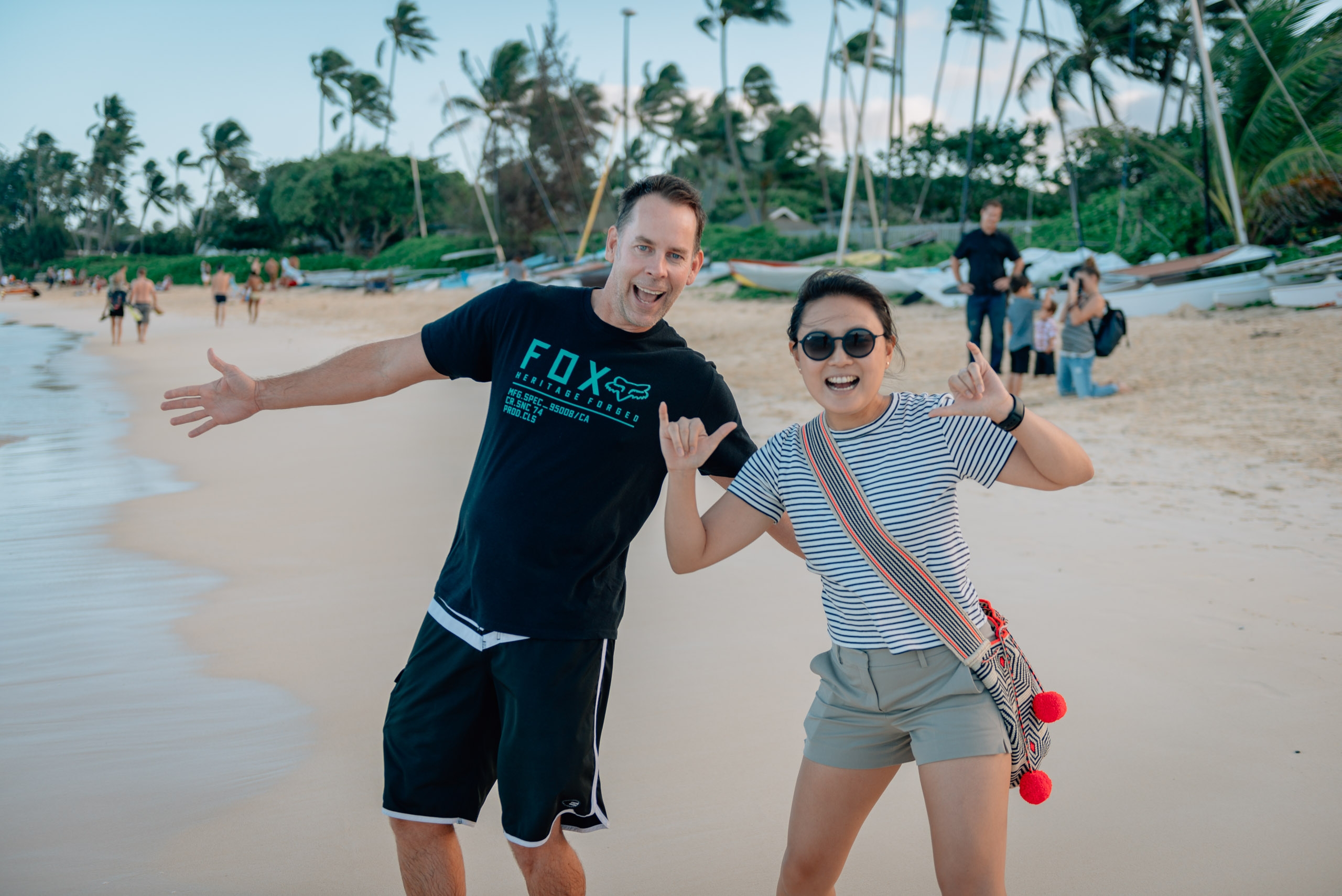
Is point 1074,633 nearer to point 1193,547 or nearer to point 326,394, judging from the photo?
point 1193,547

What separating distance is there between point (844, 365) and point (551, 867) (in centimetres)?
136

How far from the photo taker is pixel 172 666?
4.52m

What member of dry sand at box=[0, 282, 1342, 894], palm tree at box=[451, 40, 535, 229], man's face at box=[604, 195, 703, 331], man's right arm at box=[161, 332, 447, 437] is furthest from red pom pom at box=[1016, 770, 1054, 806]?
palm tree at box=[451, 40, 535, 229]

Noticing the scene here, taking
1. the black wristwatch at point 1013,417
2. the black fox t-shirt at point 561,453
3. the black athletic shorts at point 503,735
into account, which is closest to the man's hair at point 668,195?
the black fox t-shirt at point 561,453

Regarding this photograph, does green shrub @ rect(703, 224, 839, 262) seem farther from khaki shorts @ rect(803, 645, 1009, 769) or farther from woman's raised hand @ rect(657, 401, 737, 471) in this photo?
khaki shorts @ rect(803, 645, 1009, 769)

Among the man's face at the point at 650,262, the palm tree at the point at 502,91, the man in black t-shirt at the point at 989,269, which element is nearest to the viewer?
the man's face at the point at 650,262

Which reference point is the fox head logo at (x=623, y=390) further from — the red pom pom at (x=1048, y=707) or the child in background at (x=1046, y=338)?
the child in background at (x=1046, y=338)

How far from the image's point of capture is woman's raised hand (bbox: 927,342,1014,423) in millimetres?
2057

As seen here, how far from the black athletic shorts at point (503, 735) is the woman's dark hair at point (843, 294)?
93 centimetres

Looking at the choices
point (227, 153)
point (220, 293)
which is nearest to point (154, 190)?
point (227, 153)

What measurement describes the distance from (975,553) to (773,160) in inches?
1763

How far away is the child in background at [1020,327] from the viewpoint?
36.2 feet

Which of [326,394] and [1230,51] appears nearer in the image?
[326,394]

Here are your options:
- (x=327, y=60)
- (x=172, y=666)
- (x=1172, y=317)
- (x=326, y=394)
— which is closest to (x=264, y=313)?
(x=1172, y=317)
